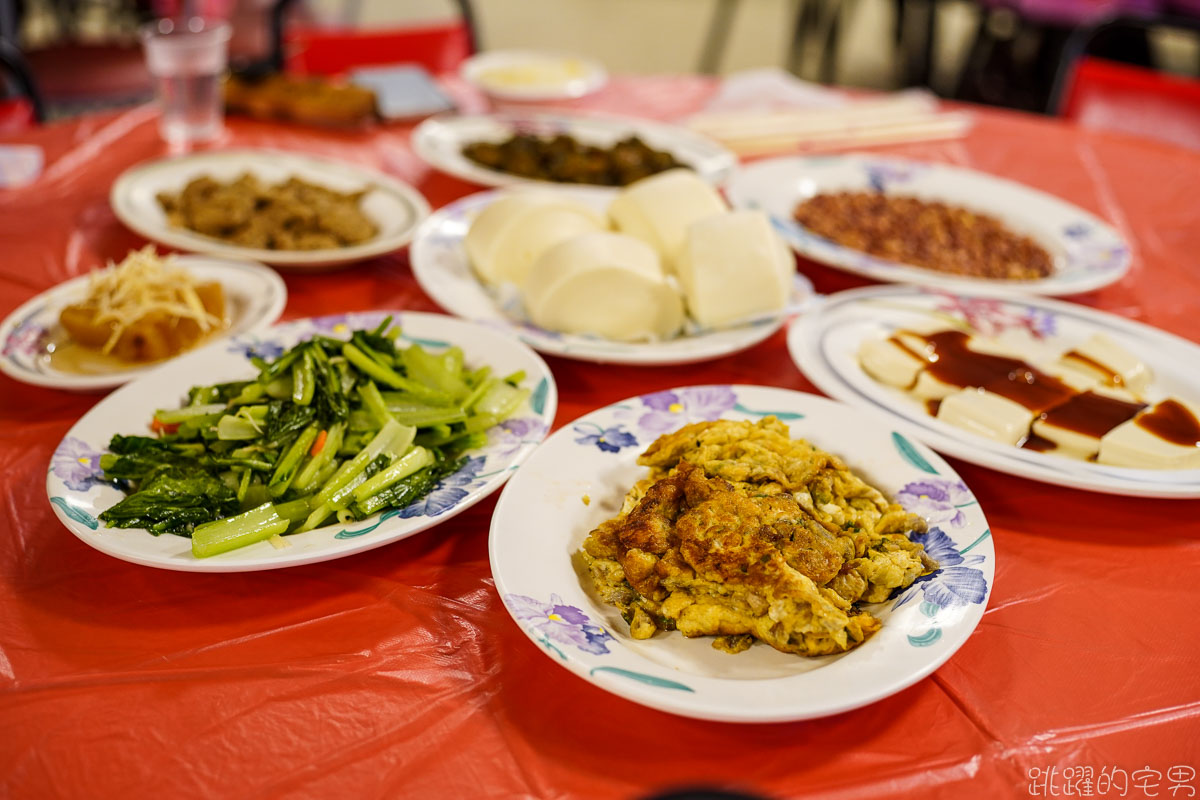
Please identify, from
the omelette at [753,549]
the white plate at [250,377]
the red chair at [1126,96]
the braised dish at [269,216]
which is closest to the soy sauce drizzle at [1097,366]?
the omelette at [753,549]

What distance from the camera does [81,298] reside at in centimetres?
195

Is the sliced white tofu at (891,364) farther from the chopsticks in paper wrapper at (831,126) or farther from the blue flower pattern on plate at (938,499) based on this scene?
the chopsticks in paper wrapper at (831,126)

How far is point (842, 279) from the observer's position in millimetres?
2357

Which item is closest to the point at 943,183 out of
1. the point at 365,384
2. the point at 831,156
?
the point at 831,156

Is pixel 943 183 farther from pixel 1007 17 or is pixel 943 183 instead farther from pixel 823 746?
pixel 1007 17

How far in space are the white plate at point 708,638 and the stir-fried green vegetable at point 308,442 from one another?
0.58ft

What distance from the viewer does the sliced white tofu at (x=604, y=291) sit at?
1.83 meters

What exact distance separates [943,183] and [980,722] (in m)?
2.07

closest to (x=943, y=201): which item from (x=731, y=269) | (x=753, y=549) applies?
(x=731, y=269)

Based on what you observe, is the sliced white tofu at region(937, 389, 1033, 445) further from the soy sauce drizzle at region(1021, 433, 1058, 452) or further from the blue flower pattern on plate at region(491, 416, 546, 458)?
the blue flower pattern on plate at region(491, 416, 546, 458)

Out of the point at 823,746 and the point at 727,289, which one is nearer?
the point at 823,746

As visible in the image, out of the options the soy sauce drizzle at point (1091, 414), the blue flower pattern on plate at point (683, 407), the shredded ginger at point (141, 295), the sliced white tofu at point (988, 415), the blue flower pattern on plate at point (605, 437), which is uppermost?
the soy sauce drizzle at point (1091, 414)

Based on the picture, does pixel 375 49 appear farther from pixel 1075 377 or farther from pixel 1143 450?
pixel 1143 450

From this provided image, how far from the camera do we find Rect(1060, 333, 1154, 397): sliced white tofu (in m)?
1.79
